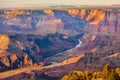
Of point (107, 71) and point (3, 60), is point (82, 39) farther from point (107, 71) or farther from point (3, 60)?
point (107, 71)

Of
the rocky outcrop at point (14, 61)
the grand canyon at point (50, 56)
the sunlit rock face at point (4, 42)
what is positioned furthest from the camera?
the sunlit rock face at point (4, 42)

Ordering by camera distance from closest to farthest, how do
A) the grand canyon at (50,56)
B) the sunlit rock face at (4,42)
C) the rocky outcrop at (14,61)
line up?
1. the grand canyon at (50,56)
2. the rocky outcrop at (14,61)
3. the sunlit rock face at (4,42)

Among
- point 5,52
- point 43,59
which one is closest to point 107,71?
point 5,52

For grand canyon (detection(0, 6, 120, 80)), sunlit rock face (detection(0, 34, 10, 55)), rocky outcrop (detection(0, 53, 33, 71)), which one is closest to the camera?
grand canyon (detection(0, 6, 120, 80))

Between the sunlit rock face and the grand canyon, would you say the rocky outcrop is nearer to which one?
the grand canyon

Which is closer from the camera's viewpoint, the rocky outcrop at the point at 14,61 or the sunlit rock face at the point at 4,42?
the rocky outcrop at the point at 14,61

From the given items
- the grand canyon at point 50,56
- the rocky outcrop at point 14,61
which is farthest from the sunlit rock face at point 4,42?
the rocky outcrop at point 14,61

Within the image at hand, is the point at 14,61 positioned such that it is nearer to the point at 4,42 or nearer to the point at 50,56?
the point at 4,42

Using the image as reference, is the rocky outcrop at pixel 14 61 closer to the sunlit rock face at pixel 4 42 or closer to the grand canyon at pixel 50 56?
the grand canyon at pixel 50 56

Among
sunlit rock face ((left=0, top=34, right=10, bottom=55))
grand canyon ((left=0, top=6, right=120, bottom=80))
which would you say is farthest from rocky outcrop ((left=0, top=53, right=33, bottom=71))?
sunlit rock face ((left=0, top=34, right=10, bottom=55))
